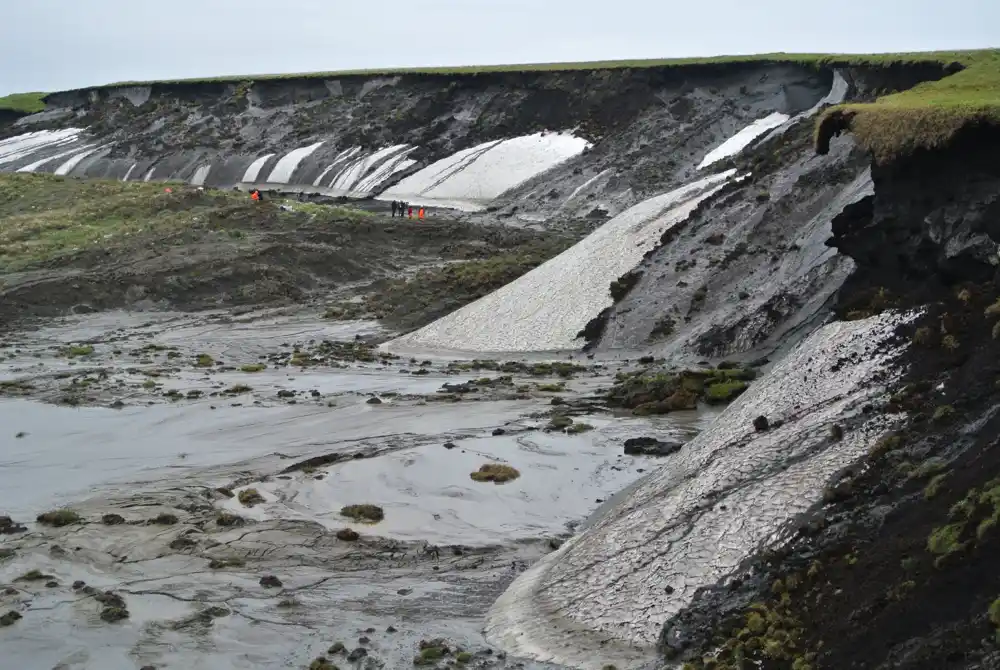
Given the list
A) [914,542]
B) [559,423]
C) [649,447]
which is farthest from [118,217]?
[914,542]

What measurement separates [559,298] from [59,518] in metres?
17.7

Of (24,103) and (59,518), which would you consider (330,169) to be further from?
(59,518)

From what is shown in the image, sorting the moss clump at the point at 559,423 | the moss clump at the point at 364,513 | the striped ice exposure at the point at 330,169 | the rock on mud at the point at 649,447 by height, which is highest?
the striped ice exposure at the point at 330,169

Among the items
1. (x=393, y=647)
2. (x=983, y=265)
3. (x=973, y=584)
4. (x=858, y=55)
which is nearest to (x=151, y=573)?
(x=393, y=647)

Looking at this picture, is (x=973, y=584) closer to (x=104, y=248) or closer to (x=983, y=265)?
(x=983, y=265)

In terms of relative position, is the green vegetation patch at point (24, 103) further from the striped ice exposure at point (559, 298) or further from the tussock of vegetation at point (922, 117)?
the tussock of vegetation at point (922, 117)

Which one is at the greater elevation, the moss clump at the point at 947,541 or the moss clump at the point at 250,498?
the moss clump at the point at 947,541

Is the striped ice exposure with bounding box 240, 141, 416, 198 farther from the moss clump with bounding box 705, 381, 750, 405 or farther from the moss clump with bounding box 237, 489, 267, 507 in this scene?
the moss clump with bounding box 237, 489, 267, 507

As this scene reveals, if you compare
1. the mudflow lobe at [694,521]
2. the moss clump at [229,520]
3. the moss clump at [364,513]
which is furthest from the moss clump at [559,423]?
the moss clump at [229,520]

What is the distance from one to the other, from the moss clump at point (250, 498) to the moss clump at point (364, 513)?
1604mm

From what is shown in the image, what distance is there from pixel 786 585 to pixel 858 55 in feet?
177

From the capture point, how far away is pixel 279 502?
18375 millimetres

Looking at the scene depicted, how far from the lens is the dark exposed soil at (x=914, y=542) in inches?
368

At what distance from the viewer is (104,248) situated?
4638 cm
